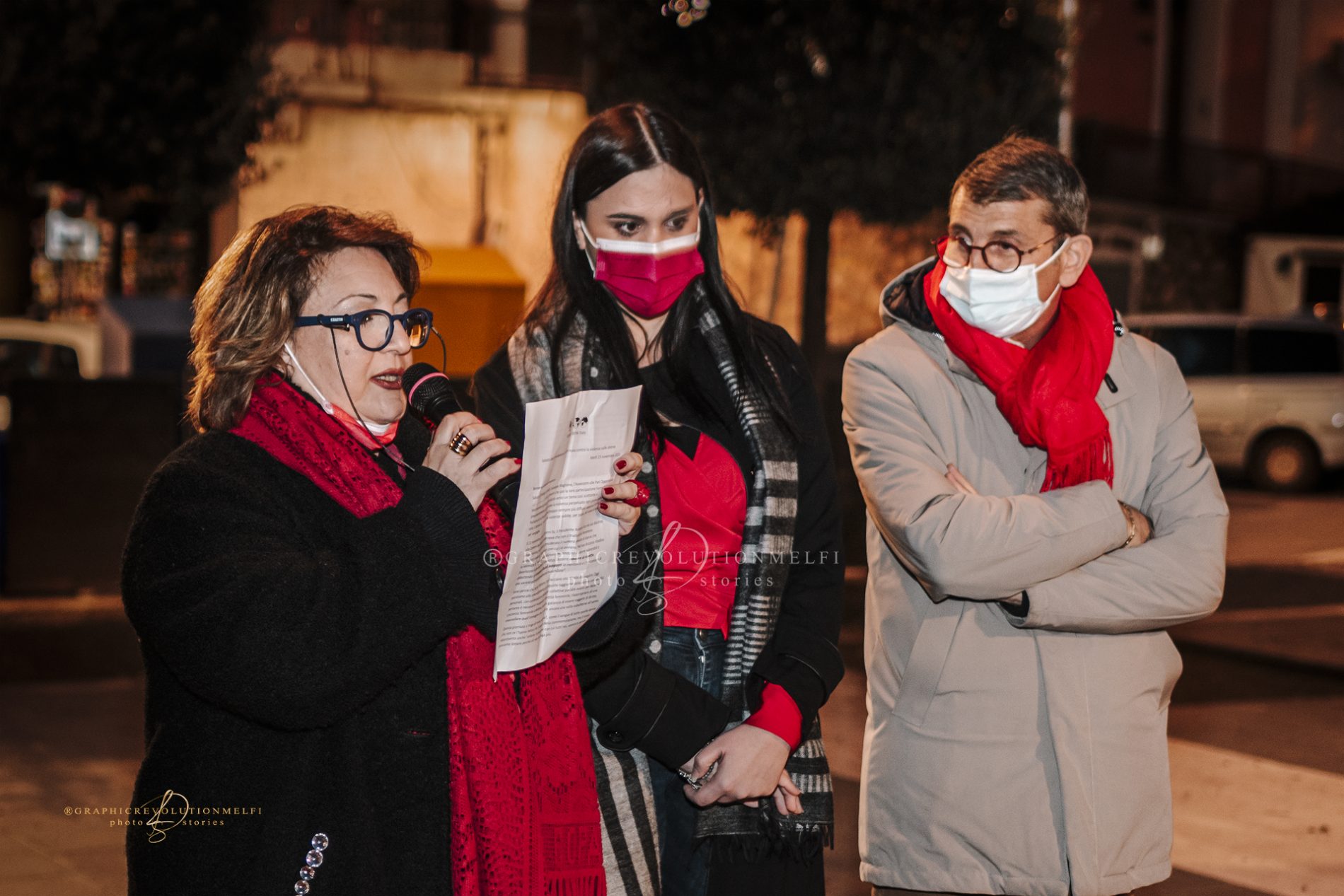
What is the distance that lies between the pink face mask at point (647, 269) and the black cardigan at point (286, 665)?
2.52 ft

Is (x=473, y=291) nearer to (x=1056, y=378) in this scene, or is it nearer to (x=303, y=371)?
(x=1056, y=378)

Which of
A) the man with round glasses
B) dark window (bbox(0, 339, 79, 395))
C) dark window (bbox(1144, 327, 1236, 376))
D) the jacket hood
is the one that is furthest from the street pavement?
dark window (bbox(1144, 327, 1236, 376))

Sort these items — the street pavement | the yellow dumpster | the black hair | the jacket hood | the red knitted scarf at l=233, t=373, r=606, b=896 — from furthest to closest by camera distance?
the yellow dumpster → the street pavement → the jacket hood → the black hair → the red knitted scarf at l=233, t=373, r=606, b=896

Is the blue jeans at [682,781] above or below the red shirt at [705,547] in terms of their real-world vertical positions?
below

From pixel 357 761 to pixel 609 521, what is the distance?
546mm

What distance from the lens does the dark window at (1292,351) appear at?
16531 mm

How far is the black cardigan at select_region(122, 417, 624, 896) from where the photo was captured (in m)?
2.10

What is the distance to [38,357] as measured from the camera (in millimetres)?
14836

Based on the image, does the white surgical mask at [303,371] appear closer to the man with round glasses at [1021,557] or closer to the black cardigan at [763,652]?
the black cardigan at [763,652]

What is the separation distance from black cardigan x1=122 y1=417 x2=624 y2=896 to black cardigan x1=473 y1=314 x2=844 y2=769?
1.37 ft

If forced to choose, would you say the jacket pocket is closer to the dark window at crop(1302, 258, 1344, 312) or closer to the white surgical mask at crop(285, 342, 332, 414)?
the white surgical mask at crop(285, 342, 332, 414)

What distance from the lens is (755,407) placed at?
111 inches

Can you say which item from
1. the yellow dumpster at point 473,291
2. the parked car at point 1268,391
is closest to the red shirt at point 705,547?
the yellow dumpster at point 473,291

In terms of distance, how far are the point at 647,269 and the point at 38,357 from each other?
13652 mm
